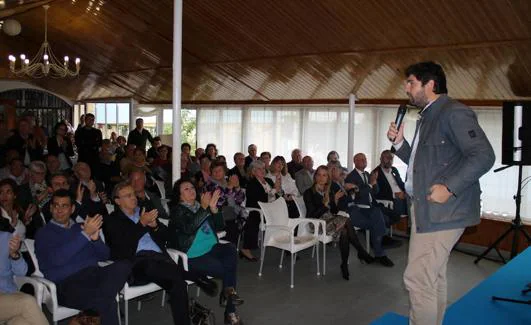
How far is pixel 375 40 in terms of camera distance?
231 inches

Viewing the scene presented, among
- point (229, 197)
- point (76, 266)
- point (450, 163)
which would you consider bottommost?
point (76, 266)

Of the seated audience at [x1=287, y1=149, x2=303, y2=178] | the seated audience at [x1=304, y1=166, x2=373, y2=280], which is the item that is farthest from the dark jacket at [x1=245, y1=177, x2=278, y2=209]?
the seated audience at [x1=287, y1=149, x2=303, y2=178]

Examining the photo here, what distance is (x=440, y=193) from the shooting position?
6.16 feet

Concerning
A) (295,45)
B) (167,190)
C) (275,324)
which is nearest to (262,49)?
(295,45)

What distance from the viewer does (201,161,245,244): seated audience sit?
503 cm

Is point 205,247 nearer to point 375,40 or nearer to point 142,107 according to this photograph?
point 375,40

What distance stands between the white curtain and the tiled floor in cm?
184

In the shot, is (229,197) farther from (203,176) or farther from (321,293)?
(321,293)

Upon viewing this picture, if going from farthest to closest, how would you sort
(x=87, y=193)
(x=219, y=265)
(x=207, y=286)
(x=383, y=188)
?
(x=383, y=188)
(x=87, y=193)
(x=219, y=265)
(x=207, y=286)

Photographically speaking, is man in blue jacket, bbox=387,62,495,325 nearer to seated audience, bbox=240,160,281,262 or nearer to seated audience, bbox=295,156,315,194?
seated audience, bbox=240,160,281,262

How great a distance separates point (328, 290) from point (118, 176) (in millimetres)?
3349

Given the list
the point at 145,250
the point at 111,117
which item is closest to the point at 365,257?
the point at 145,250

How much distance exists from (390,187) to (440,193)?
443cm

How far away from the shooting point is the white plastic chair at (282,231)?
4.52 metres
